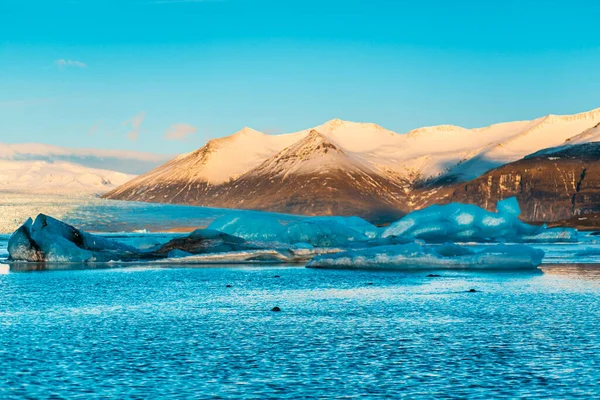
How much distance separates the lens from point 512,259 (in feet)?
142

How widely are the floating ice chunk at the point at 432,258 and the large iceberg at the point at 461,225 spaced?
1277 inches

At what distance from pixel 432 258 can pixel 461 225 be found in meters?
45.3

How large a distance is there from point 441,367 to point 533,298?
Answer: 535 inches

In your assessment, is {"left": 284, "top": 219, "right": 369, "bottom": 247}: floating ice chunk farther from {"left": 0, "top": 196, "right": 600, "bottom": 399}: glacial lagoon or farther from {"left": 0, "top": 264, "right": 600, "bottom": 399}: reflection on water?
{"left": 0, "top": 264, "right": 600, "bottom": 399}: reflection on water

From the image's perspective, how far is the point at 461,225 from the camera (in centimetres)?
8862

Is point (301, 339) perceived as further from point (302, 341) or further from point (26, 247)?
point (26, 247)

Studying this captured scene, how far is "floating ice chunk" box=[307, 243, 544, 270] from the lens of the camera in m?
43.0

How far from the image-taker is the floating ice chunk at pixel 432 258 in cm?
4297

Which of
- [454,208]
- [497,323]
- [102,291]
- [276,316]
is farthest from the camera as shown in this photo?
[454,208]

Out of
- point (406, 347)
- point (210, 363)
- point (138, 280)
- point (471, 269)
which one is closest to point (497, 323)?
point (406, 347)

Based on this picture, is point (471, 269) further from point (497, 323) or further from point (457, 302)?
point (497, 323)

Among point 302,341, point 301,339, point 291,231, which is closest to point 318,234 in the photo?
point 291,231

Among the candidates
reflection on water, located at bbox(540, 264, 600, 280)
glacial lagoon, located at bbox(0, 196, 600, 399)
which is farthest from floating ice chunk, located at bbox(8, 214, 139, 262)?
reflection on water, located at bbox(540, 264, 600, 280)

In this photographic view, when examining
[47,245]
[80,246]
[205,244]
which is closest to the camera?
[47,245]
